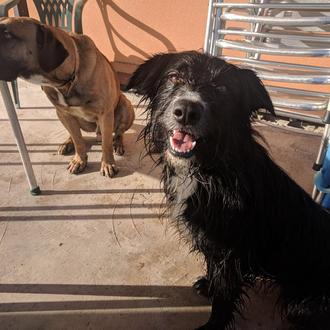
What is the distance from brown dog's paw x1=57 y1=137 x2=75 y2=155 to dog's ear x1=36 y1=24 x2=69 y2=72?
41.5 inches

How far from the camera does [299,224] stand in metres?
1.63

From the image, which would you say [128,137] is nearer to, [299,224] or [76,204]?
[76,204]

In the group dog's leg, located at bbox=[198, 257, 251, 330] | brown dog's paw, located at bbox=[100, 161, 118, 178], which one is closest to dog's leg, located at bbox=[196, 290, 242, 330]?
dog's leg, located at bbox=[198, 257, 251, 330]

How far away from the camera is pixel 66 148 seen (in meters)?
3.34

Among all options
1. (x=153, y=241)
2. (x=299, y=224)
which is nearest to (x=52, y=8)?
(x=153, y=241)

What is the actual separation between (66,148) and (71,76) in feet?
3.13

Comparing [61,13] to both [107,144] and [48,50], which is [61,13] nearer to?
[48,50]

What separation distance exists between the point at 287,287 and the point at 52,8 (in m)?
3.52

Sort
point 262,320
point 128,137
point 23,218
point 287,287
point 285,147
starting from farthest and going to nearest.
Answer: point 128,137 < point 285,147 < point 23,218 < point 262,320 < point 287,287

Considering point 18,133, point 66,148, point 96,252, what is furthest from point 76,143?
point 96,252

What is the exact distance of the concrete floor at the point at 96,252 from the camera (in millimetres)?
2037

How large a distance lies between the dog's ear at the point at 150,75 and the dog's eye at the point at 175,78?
102 millimetres

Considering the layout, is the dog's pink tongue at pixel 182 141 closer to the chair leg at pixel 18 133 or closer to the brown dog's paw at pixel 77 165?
the chair leg at pixel 18 133

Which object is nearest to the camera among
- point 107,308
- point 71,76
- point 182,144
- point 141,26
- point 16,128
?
point 182,144
